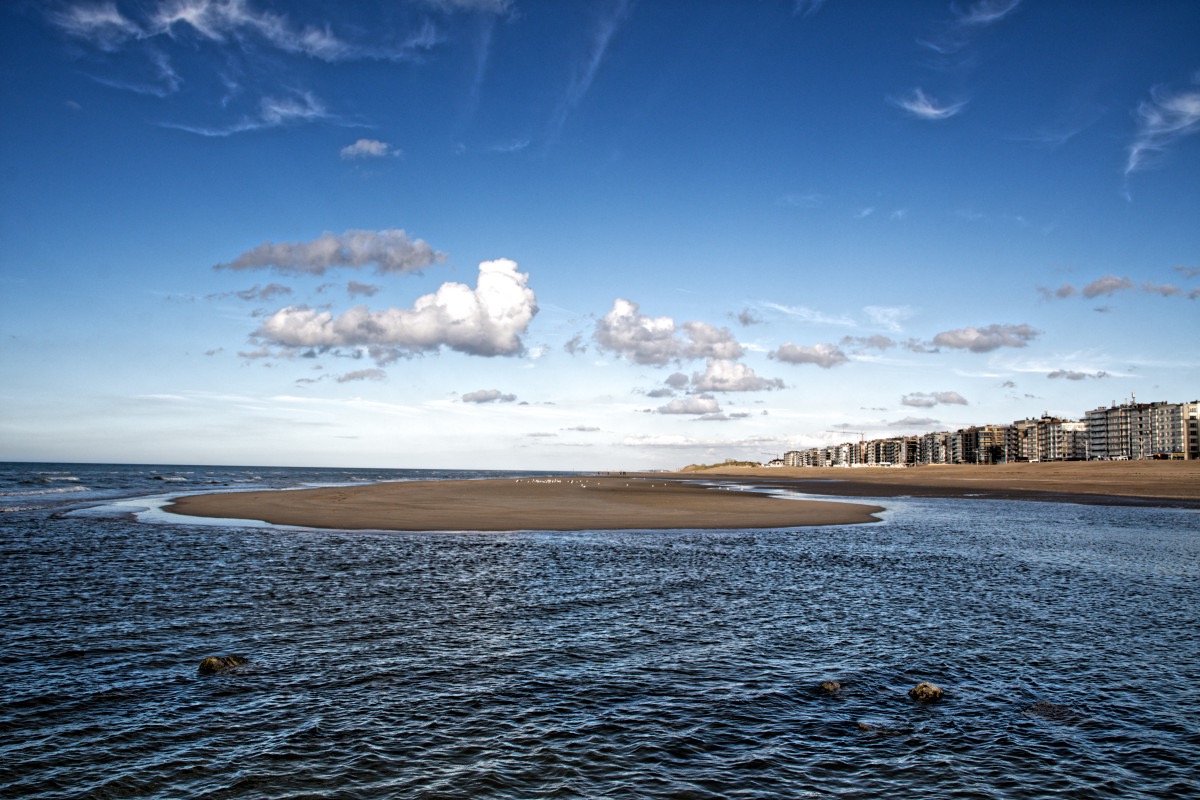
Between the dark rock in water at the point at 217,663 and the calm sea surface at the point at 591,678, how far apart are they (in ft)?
0.64

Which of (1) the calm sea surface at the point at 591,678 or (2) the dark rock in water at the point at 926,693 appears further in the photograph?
(2) the dark rock in water at the point at 926,693

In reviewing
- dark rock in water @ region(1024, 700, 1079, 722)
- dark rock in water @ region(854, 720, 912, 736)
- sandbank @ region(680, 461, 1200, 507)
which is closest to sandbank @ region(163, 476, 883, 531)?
sandbank @ region(680, 461, 1200, 507)

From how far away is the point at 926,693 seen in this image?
1123 cm

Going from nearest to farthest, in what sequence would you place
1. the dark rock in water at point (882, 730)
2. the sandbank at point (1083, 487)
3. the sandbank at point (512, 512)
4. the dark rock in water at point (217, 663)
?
the dark rock in water at point (882, 730) < the dark rock in water at point (217, 663) < the sandbank at point (512, 512) < the sandbank at point (1083, 487)

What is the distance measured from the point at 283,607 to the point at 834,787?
1299cm

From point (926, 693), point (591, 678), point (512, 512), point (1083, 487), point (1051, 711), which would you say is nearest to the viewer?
point (1051, 711)

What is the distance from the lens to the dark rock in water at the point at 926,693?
36.7ft

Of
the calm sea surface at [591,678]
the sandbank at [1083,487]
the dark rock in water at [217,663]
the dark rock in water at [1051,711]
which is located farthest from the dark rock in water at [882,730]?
the sandbank at [1083,487]

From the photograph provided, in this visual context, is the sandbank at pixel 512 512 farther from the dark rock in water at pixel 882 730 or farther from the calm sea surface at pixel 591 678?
the dark rock in water at pixel 882 730

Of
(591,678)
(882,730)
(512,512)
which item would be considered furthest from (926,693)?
(512,512)

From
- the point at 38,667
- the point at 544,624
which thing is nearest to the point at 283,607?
the point at 38,667

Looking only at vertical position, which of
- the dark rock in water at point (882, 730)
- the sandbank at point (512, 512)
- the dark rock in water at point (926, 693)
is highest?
the dark rock in water at point (926, 693)

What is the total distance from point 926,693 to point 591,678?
5256mm

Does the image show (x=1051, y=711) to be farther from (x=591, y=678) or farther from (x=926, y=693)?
(x=591, y=678)
